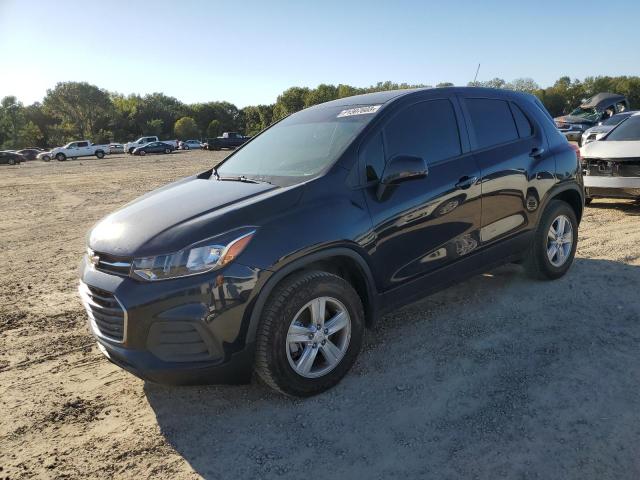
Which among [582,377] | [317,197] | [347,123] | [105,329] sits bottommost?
[582,377]

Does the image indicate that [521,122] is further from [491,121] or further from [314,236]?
[314,236]

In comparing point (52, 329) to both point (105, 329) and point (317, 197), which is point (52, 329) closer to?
point (105, 329)

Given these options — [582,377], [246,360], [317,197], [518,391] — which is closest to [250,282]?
[246,360]

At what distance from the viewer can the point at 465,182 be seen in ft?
12.9

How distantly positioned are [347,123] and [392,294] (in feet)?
4.33

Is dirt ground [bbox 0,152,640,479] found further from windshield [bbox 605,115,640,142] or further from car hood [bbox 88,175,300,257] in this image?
windshield [bbox 605,115,640,142]

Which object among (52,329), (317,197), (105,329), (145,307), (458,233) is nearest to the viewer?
(145,307)

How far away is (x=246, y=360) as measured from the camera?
2.87m

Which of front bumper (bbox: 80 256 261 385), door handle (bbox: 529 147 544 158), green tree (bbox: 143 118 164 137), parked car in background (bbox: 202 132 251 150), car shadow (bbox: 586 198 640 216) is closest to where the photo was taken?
front bumper (bbox: 80 256 261 385)

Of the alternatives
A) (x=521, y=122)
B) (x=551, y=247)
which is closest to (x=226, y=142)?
(x=521, y=122)

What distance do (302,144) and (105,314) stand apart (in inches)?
74.9

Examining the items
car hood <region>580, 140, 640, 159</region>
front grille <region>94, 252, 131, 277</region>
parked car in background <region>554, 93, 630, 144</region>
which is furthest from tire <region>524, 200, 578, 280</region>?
parked car in background <region>554, 93, 630, 144</region>

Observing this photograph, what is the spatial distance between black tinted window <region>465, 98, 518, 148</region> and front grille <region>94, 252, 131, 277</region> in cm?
294

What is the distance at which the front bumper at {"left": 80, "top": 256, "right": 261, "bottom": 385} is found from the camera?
8.89 feet
